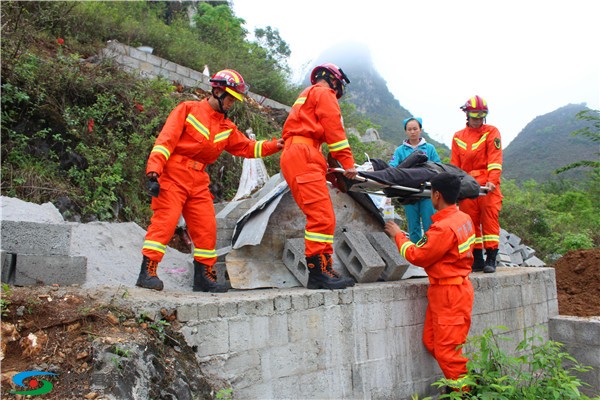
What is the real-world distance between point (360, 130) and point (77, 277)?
1143 centimetres

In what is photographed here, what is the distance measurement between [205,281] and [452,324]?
2.19 metres

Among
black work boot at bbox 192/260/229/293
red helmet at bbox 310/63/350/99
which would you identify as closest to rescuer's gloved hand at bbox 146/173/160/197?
black work boot at bbox 192/260/229/293

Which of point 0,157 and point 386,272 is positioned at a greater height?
point 0,157

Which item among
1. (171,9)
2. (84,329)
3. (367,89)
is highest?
(367,89)

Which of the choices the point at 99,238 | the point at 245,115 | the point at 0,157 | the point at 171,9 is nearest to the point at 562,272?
the point at 245,115

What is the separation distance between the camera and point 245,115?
944 centimetres

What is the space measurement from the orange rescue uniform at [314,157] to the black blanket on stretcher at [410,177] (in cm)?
33

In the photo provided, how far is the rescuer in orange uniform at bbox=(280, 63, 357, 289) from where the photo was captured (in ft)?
13.6

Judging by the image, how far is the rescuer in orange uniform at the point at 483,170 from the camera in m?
5.62

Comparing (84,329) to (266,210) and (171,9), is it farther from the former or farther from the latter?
(171,9)

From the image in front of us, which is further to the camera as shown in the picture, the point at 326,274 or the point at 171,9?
the point at 171,9

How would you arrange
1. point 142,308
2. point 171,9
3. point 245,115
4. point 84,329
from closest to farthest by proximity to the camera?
point 84,329
point 142,308
point 245,115
point 171,9

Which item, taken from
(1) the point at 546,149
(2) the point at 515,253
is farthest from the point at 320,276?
(1) the point at 546,149

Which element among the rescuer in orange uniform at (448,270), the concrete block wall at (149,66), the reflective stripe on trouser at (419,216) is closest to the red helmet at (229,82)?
the rescuer in orange uniform at (448,270)
